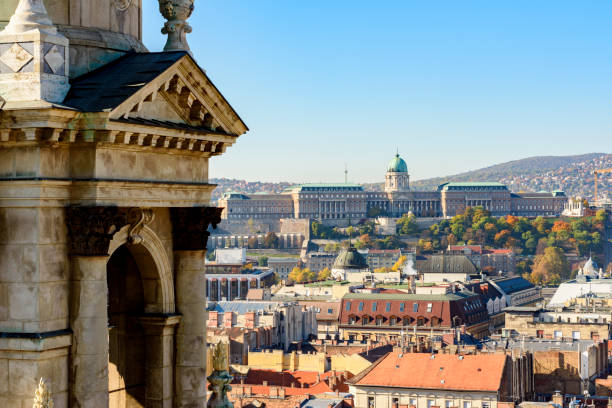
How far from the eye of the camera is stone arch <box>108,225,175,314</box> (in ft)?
43.0

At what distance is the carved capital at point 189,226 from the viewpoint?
43.7 ft

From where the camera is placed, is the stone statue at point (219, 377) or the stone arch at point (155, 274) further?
the stone statue at point (219, 377)

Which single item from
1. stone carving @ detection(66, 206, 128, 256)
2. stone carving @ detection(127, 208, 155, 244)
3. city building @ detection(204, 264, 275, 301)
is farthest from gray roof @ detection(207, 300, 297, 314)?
stone carving @ detection(66, 206, 128, 256)

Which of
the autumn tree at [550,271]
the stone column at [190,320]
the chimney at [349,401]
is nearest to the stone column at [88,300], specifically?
the stone column at [190,320]

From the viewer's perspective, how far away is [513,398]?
67.8 m

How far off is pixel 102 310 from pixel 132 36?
3243 millimetres

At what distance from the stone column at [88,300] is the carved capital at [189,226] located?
1.63 metres

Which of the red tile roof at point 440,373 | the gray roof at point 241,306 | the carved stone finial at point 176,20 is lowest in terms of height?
the red tile roof at point 440,373

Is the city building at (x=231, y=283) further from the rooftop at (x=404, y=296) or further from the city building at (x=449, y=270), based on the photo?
the rooftop at (x=404, y=296)

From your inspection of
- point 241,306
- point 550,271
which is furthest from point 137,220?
point 550,271

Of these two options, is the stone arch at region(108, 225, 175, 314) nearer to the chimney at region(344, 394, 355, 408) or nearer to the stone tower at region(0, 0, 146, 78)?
the stone tower at region(0, 0, 146, 78)

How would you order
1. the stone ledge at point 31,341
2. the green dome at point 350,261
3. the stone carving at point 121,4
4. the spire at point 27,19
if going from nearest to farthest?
the stone ledge at point 31,341 < the spire at point 27,19 < the stone carving at point 121,4 < the green dome at point 350,261

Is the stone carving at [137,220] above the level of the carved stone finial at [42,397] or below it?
above

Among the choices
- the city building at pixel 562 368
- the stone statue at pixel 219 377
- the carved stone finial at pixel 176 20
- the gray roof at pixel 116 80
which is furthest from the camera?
the city building at pixel 562 368
